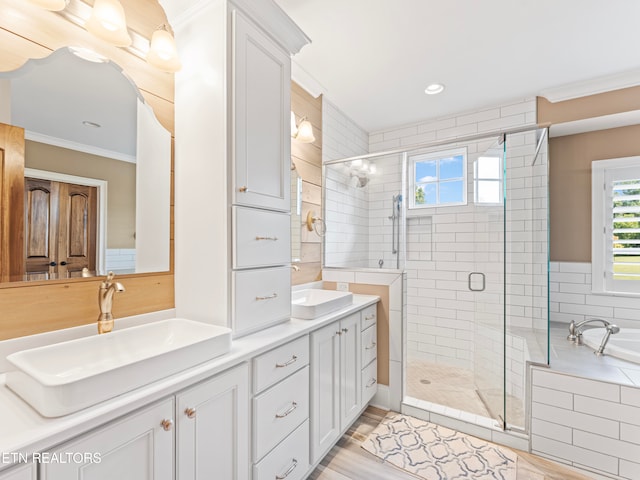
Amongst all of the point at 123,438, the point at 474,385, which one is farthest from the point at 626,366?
the point at 123,438

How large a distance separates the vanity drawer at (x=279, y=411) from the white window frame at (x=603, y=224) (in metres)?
3.10

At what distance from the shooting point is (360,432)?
82.5 inches

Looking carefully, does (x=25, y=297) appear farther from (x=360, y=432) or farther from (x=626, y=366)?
(x=626, y=366)

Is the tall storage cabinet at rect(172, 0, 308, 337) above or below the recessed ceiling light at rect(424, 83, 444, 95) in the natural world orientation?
below

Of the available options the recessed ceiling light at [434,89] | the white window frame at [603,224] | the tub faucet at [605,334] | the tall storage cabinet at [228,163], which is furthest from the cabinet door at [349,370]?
the white window frame at [603,224]

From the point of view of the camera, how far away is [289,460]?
1.42 metres

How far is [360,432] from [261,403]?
3.89 feet

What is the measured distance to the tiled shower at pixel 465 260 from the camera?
2.07 meters

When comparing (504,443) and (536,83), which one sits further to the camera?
(536,83)

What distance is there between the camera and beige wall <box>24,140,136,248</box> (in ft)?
3.65

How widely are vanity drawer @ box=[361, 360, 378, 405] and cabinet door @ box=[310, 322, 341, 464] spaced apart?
1.34 ft

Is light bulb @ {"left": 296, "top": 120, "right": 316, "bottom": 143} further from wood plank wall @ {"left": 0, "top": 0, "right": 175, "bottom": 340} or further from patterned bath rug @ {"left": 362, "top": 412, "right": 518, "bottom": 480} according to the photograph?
patterned bath rug @ {"left": 362, "top": 412, "right": 518, "bottom": 480}

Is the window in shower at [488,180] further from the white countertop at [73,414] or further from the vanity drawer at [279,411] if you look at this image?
the white countertop at [73,414]

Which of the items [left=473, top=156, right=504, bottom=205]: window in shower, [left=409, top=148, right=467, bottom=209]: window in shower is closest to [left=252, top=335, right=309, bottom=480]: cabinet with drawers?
[left=473, top=156, right=504, bottom=205]: window in shower
